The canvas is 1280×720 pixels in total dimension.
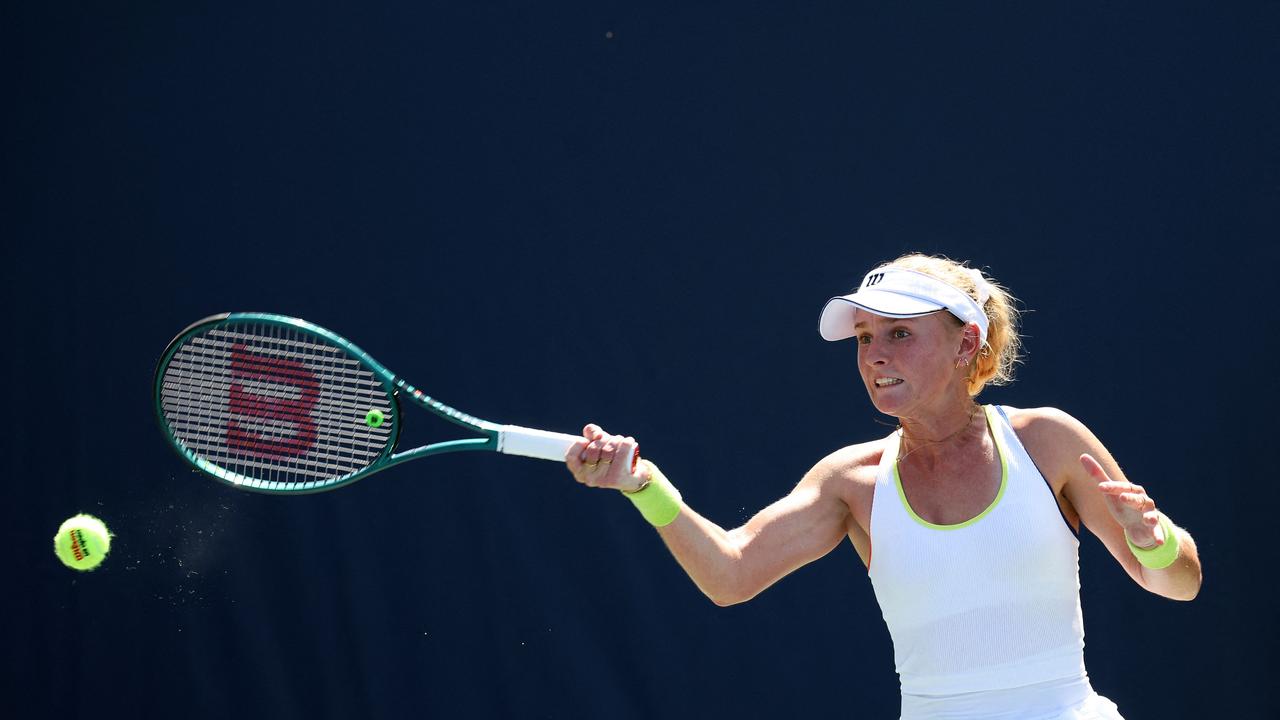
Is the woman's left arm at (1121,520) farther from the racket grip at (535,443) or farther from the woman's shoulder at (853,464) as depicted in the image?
the racket grip at (535,443)

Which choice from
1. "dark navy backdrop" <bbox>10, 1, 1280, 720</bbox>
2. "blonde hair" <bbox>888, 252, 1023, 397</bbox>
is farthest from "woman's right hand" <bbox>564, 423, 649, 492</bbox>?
"dark navy backdrop" <bbox>10, 1, 1280, 720</bbox>

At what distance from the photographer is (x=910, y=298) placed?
239cm

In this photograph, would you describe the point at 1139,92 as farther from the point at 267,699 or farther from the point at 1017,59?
the point at 267,699

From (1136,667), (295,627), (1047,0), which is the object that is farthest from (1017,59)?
(295,627)

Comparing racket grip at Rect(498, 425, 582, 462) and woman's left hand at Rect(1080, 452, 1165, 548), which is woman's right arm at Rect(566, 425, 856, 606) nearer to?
racket grip at Rect(498, 425, 582, 462)

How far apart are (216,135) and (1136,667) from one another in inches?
120

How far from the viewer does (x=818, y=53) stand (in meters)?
3.63

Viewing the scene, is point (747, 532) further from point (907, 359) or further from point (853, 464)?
point (907, 359)

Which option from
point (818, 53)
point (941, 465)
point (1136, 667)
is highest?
point (818, 53)

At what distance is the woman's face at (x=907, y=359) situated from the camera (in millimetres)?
2387

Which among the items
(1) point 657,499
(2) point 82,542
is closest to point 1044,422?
(1) point 657,499

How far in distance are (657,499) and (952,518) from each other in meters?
0.55

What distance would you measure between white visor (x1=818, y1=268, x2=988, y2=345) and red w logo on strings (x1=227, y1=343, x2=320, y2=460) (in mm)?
1088

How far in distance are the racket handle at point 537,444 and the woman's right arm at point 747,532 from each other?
27 mm
